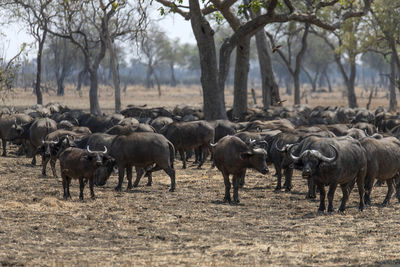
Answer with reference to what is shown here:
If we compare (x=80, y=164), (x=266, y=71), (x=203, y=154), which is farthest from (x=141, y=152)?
(x=266, y=71)

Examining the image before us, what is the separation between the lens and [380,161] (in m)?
11.6

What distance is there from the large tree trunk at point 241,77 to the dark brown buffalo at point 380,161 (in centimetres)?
1503

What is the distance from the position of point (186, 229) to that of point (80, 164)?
10.6 feet

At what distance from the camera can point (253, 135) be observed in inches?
608

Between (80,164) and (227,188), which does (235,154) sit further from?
(80,164)

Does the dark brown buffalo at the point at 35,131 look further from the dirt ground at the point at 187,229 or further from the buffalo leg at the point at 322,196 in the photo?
the buffalo leg at the point at 322,196

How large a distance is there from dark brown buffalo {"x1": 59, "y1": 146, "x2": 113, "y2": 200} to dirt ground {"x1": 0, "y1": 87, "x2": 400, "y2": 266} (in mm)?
394

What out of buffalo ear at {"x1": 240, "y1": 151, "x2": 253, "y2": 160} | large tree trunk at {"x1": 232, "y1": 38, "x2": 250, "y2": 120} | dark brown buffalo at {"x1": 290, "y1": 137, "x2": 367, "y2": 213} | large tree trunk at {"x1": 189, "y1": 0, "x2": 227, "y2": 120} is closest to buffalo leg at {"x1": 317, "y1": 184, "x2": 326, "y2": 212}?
dark brown buffalo at {"x1": 290, "y1": 137, "x2": 367, "y2": 213}

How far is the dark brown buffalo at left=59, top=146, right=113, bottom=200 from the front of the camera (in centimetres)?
1173

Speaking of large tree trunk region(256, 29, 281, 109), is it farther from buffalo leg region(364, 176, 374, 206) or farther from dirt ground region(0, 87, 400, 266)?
buffalo leg region(364, 176, 374, 206)

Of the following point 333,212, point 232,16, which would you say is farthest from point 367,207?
point 232,16

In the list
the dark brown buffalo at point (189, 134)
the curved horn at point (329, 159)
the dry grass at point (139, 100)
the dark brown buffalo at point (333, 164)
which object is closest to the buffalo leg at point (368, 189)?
the dark brown buffalo at point (333, 164)

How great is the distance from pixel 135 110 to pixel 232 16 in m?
6.61

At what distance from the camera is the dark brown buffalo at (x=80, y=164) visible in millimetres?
11727
